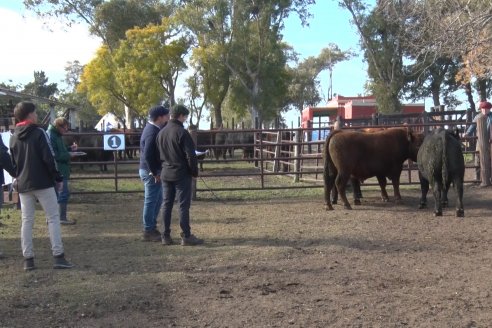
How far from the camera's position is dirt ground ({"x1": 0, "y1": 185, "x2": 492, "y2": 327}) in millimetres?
4594

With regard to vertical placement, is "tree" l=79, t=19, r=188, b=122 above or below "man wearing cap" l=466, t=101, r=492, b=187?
above

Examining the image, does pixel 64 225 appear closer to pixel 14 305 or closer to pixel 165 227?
pixel 165 227

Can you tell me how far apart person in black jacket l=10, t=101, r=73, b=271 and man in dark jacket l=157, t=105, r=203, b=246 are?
1460mm

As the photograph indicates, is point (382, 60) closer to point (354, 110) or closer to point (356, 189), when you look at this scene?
point (354, 110)

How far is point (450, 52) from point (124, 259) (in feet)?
26.2

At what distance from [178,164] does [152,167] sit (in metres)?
0.52

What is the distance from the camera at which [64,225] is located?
9234 millimetres

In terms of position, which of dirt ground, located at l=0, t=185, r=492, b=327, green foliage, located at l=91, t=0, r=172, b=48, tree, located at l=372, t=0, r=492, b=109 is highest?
green foliage, located at l=91, t=0, r=172, b=48

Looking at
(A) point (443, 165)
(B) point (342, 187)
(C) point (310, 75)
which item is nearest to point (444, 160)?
(A) point (443, 165)

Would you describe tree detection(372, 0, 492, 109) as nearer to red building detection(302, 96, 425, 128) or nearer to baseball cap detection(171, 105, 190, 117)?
baseball cap detection(171, 105, 190, 117)

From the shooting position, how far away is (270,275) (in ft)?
18.9

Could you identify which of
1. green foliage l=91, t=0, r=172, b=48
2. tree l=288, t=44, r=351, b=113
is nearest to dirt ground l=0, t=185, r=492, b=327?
green foliage l=91, t=0, r=172, b=48

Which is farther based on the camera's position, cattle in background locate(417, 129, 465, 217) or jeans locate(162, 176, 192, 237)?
cattle in background locate(417, 129, 465, 217)

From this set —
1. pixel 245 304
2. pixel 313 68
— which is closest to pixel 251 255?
pixel 245 304
